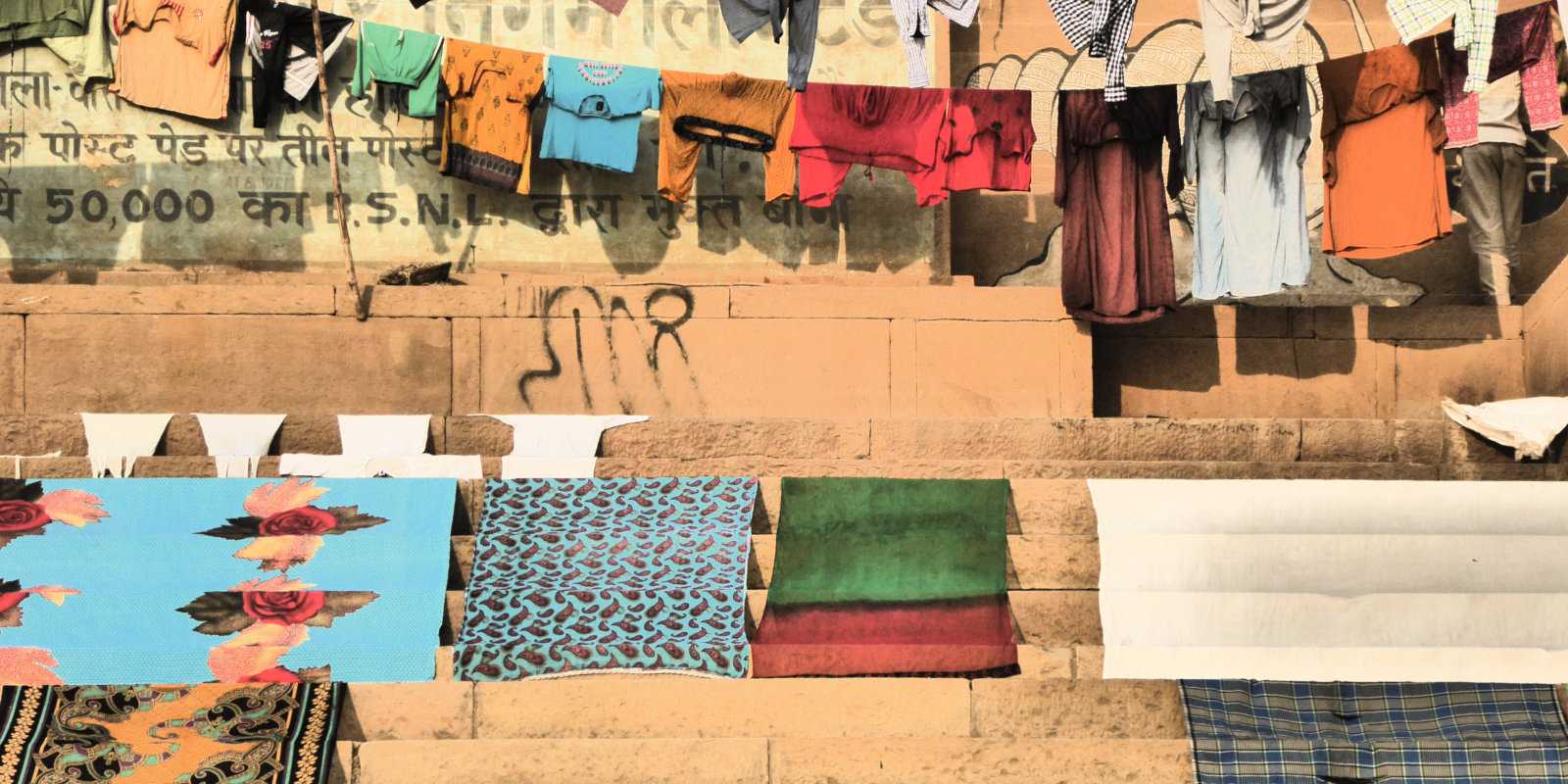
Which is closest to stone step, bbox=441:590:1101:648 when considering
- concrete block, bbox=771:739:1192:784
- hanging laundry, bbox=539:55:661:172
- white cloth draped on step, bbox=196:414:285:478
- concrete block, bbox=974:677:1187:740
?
concrete block, bbox=974:677:1187:740

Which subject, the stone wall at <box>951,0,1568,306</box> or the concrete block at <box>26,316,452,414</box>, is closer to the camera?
the concrete block at <box>26,316,452,414</box>

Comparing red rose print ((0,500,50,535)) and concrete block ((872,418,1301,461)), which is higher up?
concrete block ((872,418,1301,461))

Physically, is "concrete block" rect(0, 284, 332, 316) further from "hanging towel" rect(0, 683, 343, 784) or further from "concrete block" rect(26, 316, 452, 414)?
"hanging towel" rect(0, 683, 343, 784)

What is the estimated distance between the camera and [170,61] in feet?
41.0

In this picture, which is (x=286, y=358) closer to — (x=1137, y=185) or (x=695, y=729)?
(x=695, y=729)

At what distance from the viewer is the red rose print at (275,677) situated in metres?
7.59

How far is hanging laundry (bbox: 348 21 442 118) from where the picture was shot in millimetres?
Result: 12094

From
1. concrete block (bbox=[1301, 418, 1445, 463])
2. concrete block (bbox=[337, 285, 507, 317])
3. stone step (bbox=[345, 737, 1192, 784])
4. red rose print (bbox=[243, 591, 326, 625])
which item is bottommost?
stone step (bbox=[345, 737, 1192, 784])

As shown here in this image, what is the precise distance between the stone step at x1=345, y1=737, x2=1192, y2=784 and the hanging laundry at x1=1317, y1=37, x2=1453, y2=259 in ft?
15.7

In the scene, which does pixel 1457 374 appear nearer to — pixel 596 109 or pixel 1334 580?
pixel 1334 580

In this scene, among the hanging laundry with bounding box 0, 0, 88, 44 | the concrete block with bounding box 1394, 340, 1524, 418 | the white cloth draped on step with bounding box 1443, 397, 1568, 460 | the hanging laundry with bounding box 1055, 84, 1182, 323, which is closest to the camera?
the white cloth draped on step with bounding box 1443, 397, 1568, 460

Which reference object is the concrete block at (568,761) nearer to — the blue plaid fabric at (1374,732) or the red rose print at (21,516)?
the blue plaid fabric at (1374,732)

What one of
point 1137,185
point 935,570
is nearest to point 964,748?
point 935,570

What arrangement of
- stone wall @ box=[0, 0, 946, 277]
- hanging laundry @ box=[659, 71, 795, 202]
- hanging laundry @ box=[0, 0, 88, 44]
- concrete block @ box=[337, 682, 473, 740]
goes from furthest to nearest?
stone wall @ box=[0, 0, 946, 277] < hanging laundry @ box=[0, 0, 88, 44] < hanging laundry @ box=[659, 71, 795, 202] < concrete block @ box=[337, 682, 473, 740]
